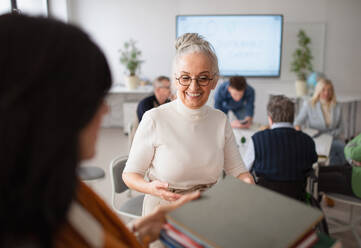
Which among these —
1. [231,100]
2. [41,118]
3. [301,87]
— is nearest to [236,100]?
[231,100]

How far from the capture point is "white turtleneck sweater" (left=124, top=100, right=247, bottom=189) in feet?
4.54

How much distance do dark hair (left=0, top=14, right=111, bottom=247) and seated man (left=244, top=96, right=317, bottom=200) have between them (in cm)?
199

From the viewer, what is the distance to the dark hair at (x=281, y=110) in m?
2.53

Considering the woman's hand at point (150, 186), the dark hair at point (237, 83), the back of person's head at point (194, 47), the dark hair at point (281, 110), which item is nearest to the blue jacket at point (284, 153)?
the dark hair at point (281, 110)

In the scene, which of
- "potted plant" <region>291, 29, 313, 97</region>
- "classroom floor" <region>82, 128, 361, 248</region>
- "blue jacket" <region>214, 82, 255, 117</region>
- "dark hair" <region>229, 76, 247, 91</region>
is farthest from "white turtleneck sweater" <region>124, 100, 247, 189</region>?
Answer: "potted plant" <region>291, 29, 313, 97</region>

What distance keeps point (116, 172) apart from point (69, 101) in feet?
6.26

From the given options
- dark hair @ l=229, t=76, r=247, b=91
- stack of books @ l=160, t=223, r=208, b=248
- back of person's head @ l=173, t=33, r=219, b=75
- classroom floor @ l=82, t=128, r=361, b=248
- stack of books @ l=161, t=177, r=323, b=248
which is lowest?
classroom floor @ l=82, t=128, r=361, b=248

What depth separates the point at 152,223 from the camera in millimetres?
957

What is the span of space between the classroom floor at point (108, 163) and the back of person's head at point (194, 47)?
996 millimetres

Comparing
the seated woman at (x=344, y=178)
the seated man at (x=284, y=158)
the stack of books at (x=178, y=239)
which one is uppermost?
the stack of books at (x=178, y=239)

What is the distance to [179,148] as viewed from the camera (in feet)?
4.54

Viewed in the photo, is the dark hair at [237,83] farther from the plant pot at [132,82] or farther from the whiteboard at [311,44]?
the whiteboard at [311,44]

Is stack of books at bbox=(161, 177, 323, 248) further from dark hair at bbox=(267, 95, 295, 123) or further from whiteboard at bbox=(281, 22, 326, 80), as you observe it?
whiteboard at bbox=(281, 22, 326, 80)

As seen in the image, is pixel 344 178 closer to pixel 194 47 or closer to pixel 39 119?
pixel 194 47
